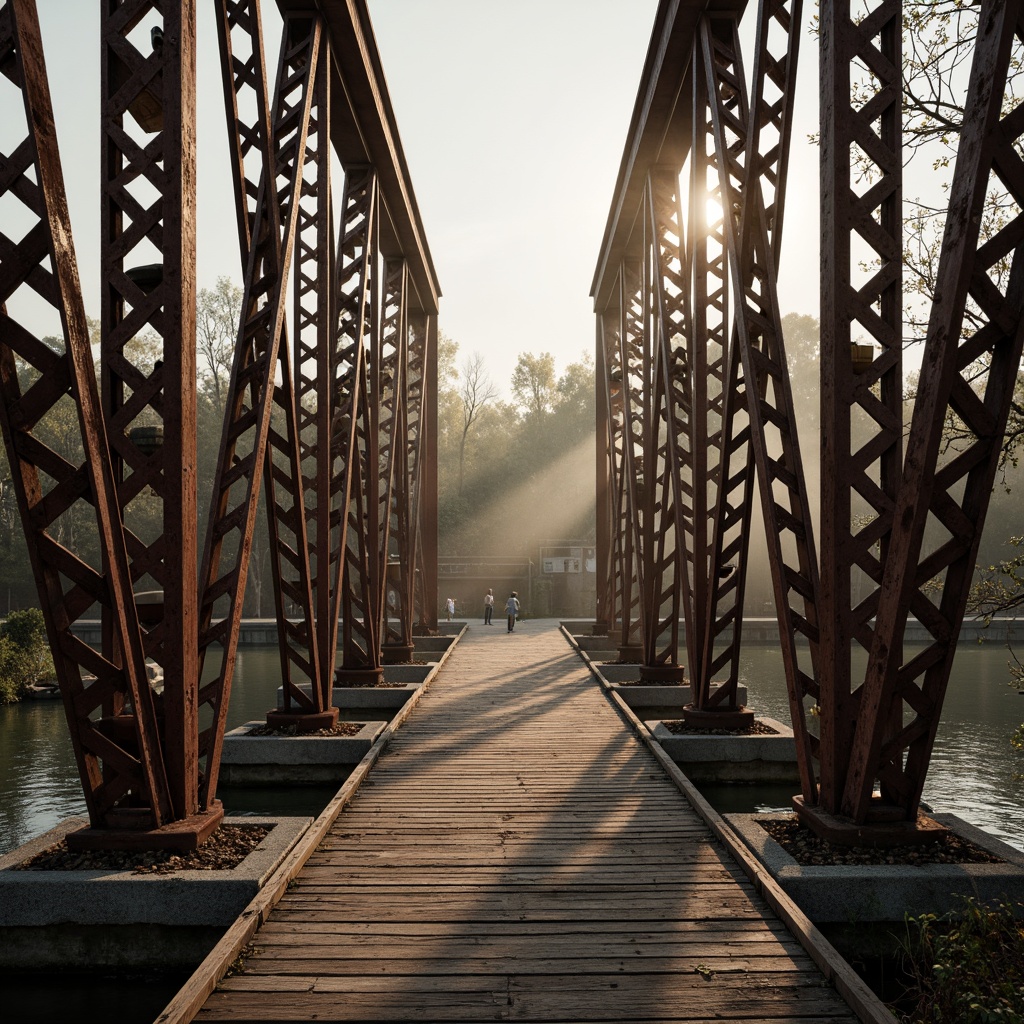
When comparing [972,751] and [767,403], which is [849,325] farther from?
[972,751]

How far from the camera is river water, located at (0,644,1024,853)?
8.83m

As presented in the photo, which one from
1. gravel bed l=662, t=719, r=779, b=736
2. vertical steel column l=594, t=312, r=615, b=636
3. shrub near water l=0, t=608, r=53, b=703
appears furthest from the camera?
vertical steel column l=594, t=312, r=615, b=636

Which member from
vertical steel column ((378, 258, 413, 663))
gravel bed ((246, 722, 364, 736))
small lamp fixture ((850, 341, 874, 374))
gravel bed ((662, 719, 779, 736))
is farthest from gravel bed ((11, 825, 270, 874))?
vertical steel column ((378, 258, 413, 663))

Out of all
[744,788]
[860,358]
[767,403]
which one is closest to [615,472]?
[744,788]

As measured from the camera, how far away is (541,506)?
5059 cm

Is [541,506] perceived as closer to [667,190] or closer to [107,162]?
[667,190]

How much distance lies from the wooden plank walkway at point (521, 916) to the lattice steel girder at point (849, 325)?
138 cm

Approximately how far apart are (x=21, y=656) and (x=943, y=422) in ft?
62.5

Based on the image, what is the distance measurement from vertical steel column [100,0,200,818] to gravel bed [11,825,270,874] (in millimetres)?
311

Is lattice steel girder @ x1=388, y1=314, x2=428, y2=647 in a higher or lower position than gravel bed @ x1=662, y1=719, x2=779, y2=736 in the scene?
higher

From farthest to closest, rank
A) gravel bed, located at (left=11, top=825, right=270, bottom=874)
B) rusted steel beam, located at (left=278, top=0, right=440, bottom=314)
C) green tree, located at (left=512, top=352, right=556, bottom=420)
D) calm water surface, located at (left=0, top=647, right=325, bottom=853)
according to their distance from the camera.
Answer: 1. green tree, located at (left=512, top=352, right=556, bottom=420)
2. rusted steel beam, located at (left=278, top=0, right=440, bottom=314)
3. calm water surface, located at (left=0, top=647, right=325, bottom=853)
4. gravel bed, located at (left=11, top=825, right=270, bottom=874)

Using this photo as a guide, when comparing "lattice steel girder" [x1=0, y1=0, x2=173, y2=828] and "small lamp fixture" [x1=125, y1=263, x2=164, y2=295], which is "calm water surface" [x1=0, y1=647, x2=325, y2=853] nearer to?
"lattice steel girder" [x1=0, y1=0, x2=173, y2=828]

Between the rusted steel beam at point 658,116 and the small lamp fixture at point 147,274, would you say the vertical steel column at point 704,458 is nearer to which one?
the rusted steel beam at point 658,116

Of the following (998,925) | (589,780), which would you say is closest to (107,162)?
(589,780)
